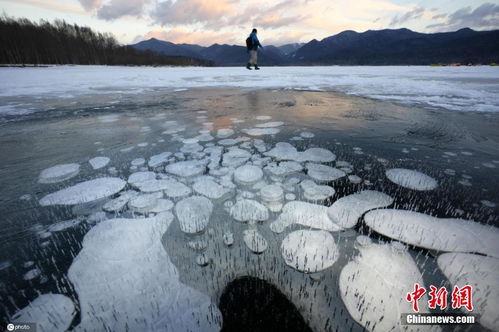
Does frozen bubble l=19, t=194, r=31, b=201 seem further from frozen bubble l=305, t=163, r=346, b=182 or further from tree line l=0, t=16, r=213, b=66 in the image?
tree line l=0, t=16, r=213, b=66

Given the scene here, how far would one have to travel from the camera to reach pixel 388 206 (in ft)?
5.45

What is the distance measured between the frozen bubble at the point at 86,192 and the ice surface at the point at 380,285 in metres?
1.83

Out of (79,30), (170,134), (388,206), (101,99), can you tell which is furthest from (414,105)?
(79,30)

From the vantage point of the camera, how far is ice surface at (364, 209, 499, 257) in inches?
51.1

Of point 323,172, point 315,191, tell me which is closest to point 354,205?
point 315,191

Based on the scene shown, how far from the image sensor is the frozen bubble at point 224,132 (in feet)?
10.5

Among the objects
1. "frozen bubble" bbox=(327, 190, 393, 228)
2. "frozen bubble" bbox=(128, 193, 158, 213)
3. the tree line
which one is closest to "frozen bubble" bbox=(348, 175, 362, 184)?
"frozen bubble" bbox=(327, 190, 393, 228)

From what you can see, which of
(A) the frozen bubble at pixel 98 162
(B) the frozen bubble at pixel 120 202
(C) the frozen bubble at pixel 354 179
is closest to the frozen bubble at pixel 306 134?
(C) the frozen bubble at pixel 354 179

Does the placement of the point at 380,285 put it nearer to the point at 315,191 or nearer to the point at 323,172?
the point at 315,191

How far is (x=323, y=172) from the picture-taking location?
84.9 inches

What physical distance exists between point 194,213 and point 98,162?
1.48m

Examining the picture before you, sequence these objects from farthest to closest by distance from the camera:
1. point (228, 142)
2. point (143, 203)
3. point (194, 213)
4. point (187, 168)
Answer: point (228, 142) → point (187, 168) → point (143, 203) → point (194, 213)

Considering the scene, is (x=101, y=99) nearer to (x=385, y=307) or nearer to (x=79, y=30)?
(x=385, y=307)

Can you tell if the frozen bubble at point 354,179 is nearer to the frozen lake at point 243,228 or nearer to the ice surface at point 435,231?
the frozen lake at point 243,228
